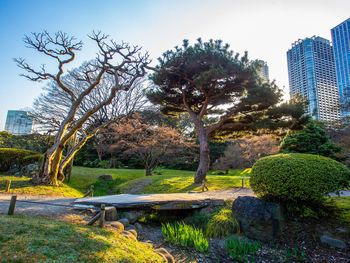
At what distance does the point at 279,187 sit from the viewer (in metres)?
5.35

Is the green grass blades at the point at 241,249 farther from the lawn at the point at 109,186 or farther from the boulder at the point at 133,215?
the lawn at the point at 109,186

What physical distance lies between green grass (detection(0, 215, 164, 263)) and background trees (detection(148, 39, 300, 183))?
896 centimetres

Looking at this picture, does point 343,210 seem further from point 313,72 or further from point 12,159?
point 12,159

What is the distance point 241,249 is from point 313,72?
39.6ft

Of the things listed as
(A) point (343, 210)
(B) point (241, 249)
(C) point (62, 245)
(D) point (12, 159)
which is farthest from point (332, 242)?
(D) point (12, 159)

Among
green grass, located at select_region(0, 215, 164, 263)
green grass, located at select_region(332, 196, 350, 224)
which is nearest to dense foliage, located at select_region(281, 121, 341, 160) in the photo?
green grass, located at select_region(332, 196, 350, 224)

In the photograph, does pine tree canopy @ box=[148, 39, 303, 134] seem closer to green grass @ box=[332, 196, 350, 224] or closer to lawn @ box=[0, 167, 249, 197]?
lawn @ box=[0, 167, 249, 197]

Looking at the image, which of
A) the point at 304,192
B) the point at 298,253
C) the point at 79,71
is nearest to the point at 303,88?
the point at 304,192

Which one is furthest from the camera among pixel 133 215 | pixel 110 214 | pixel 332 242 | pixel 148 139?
pixel 148 139

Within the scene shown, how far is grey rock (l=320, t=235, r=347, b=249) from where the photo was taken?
4.55 metres

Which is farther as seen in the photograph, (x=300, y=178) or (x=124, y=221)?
(x=300, y=178)

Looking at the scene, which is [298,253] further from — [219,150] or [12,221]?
[219,150]

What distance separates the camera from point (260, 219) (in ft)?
16.5

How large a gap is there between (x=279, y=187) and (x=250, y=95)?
7.03 m
